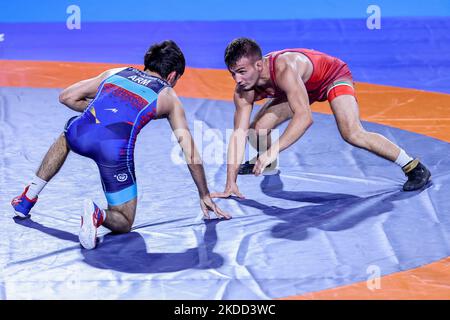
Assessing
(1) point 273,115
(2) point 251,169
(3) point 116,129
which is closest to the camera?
(3) point 116,129

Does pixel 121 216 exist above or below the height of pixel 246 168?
below

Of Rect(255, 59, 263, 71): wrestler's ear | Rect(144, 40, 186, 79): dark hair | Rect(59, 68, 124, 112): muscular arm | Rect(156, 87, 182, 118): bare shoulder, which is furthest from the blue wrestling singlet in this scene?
Rect(255, 59, 263, 71): wrestler's ear

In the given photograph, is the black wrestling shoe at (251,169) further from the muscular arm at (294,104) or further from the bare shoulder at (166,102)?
the bare shoulder at (166,102)

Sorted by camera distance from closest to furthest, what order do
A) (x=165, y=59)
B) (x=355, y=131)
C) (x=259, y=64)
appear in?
(x=165, y=59) → (x=259, y=64) → (x=355, y=131)

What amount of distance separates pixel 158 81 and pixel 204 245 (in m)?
0.97

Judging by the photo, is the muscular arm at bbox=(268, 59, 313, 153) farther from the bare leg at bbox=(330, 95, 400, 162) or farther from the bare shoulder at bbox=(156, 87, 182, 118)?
the bare shoulder at bbox=(156, 87, 182, 118)

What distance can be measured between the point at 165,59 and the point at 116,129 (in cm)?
53

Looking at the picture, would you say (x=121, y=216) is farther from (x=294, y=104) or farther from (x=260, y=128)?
(x=260, y=128)

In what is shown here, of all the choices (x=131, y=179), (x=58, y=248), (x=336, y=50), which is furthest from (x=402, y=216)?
(x=336, y=50)

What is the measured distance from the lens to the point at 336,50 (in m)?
10.1

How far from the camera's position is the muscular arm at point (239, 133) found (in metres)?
5.86

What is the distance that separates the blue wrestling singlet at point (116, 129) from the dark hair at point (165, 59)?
0.13 meters

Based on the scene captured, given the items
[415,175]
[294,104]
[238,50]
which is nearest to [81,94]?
[238,50]

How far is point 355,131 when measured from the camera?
5.95 m
